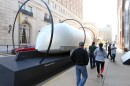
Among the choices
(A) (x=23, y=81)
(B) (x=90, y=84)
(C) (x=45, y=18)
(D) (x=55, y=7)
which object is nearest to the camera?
(A) (x=23, y=81)

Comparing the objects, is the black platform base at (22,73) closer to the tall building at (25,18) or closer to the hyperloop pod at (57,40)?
the hyperloop pod at (57,40)

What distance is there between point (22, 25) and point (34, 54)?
25.8 m

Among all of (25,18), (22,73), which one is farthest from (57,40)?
(25,18)

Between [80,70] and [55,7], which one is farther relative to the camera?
[55,7]

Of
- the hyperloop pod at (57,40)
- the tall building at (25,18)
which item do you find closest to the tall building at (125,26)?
the hyperloop pod at (57,40)

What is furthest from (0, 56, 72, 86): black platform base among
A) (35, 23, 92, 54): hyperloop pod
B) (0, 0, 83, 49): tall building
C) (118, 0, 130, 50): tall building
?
(118, 0, 130, 50): tall building

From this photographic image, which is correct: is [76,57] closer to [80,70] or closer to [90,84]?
[80,70]

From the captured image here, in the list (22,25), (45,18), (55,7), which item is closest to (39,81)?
(22,25)

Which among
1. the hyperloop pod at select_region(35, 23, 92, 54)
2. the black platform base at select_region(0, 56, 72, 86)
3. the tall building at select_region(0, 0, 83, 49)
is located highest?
the tall building at select_region(0, 0, 83, 49)

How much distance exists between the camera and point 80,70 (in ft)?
22.0

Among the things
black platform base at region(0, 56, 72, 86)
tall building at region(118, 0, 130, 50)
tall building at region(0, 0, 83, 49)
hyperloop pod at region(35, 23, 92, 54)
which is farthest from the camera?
tall building at region(0, 0, 83, 49)

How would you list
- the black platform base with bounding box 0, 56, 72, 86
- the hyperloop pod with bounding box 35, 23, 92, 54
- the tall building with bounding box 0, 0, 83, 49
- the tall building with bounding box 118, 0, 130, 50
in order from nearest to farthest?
the black platform base with bounding box 0, 56, 72, 86, the hyperloop pod with bounding box 35, 23, 92, 54, the tall building with bounding box 118, 0, 130, 50, the tall building with bounding box 0, 0, 83, 49

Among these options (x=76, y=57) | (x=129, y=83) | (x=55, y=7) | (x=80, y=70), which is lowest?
(x=129, y=83)

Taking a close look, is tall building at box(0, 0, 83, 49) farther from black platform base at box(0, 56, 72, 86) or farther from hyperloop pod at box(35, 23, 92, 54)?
black platform base at box(0, 56, 72, 86)
